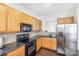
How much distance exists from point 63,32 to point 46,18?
0.77 metres

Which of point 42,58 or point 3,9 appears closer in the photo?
point 42,58

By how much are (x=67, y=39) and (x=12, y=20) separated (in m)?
1.82

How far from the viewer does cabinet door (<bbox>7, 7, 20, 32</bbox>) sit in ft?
4.90

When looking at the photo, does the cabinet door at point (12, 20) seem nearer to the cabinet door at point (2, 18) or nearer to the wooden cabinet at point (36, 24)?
the cabinet door at point (2, 18)

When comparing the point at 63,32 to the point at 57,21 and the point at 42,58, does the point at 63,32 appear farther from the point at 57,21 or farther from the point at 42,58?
the point at 42,58

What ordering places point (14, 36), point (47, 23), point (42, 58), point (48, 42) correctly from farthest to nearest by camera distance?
point (48, 42)
point (47, 23)
point (14, 36)
point (42, 58)

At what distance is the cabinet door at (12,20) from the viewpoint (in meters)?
1.49

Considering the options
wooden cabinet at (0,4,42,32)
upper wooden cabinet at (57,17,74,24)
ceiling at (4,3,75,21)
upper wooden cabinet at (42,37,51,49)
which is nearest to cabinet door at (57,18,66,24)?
upper wooden cabinet at (57,17,74,24)

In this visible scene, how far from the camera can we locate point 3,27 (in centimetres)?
134

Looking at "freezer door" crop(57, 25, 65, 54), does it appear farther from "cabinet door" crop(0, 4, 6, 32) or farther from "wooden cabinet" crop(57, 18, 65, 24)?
"cabinet door" crop(0, 4, 6, 32)

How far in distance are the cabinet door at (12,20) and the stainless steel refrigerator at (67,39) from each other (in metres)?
1.48

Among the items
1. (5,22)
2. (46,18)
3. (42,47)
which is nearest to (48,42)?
(42,47)

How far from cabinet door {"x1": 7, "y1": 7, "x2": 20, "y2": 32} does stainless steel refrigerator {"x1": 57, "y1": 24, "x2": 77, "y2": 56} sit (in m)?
1.48

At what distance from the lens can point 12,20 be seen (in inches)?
63.3
